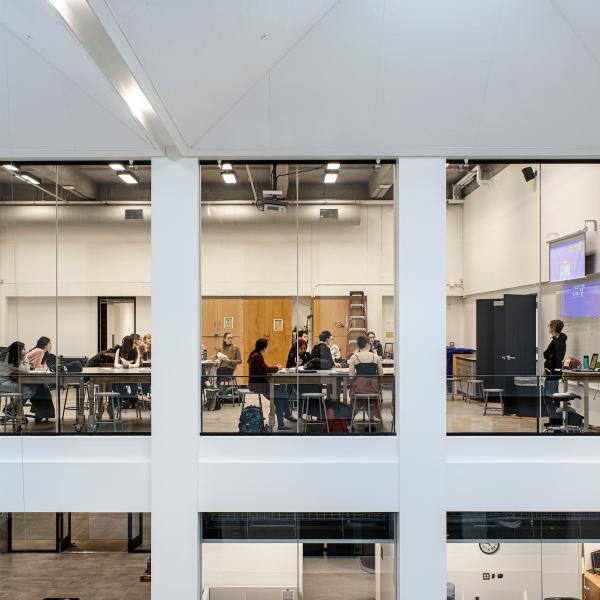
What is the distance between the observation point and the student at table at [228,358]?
652 centimetres

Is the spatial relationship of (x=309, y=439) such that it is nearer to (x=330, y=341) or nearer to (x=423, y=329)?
(x=330, y=341)

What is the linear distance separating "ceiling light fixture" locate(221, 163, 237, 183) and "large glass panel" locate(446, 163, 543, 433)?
267 centimetres

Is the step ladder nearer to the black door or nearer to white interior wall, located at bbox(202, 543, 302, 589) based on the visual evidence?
the black door

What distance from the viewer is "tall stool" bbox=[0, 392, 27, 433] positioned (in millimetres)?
4887

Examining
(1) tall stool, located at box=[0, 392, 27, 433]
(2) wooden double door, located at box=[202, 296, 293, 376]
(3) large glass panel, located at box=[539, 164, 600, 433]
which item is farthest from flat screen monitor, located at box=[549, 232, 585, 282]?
(1) tall stool, located at box=[0, 392, 27, 433]

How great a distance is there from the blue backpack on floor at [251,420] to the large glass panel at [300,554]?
1004mm

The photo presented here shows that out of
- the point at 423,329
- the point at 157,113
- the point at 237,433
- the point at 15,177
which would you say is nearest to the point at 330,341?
the point at 423,329

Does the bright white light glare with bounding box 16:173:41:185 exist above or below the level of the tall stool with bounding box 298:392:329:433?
above

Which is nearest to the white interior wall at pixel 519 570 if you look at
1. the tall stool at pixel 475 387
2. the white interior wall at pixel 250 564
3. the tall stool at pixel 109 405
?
the tall stool at pixel 475 387

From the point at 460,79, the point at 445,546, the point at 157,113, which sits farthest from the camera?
the point at 445,546

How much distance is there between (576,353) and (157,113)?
5.60m

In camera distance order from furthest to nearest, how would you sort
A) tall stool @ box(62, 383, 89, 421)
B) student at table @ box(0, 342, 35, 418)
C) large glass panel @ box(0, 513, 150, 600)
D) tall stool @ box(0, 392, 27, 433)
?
tall stool @ box(62, 383, 89, 421), large glass panel @ box(0, 513, 150, 600), tall stool @ box(0, 392, 27, 433), student at table @ box(0, 342, 35, 418)

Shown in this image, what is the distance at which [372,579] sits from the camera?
632 centimetres

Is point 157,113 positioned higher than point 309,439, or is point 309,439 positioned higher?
point 157,113
